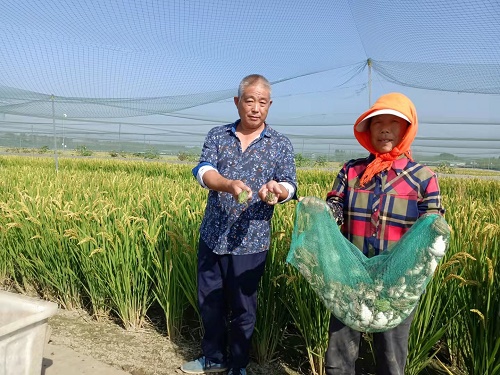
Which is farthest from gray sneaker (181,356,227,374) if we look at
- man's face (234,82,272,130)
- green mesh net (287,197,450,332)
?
man's face (234,82,272,130)

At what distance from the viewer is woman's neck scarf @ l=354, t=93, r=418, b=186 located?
1.49m

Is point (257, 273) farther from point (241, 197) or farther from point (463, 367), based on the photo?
point (463, 367)

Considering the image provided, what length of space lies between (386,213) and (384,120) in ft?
1.09

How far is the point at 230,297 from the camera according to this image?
2.07m

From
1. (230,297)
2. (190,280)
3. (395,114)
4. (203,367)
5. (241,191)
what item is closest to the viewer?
(395,114)

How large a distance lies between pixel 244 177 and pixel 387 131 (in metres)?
0.65

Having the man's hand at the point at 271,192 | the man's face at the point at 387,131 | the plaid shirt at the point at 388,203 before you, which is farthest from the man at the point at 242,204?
the man's face at the point at 387,131

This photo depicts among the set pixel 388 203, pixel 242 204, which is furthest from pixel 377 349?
pixel 242 204

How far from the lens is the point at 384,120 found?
1.56 m

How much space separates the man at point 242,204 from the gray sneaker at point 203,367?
7.0 inches

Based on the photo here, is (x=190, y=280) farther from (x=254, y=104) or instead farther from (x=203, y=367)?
(x=254, y=104)

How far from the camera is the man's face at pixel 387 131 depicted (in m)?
1.55

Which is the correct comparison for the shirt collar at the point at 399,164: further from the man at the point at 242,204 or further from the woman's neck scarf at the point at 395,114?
the man at the point at 242,204

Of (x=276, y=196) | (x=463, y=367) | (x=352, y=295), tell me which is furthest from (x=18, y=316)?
(x=463, y=367)
